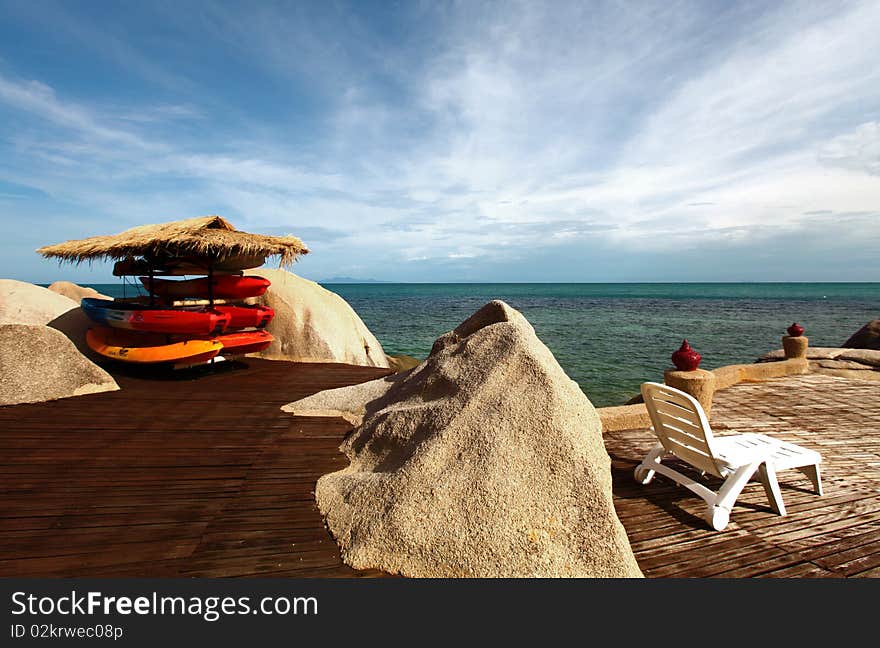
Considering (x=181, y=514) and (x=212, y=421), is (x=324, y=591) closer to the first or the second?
(x=181, y=514)

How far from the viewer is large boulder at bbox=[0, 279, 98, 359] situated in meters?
9.19

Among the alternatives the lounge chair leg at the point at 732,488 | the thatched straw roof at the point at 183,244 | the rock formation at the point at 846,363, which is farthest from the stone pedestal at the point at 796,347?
the thatched straw roof at the point at 183,244

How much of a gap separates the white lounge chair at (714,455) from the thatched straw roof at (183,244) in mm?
6705

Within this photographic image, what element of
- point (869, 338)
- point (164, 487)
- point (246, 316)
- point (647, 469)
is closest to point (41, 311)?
point (246, 316)

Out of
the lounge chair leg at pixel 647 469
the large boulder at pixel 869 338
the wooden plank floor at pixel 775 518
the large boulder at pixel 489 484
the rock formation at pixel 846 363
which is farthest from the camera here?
the large boulder at pixel 869 338

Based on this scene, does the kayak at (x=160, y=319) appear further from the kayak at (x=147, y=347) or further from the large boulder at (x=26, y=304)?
the large boulder at (x=26, y=304)

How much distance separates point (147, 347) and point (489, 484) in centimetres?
703

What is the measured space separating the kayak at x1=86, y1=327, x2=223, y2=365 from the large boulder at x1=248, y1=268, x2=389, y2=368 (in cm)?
213

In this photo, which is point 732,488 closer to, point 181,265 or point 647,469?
point 647,469

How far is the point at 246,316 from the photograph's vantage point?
8.90 metres

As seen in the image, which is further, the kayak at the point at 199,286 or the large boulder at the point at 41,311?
the large boulder at the point at 41,311

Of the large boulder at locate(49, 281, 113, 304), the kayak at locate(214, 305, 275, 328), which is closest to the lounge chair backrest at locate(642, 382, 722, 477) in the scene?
the kayak at locate(214, 305, 275, 328)

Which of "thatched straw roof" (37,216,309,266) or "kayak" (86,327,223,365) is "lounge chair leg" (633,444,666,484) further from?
"kayak" (86,327,223,365)

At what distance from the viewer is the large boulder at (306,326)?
10.2 m
